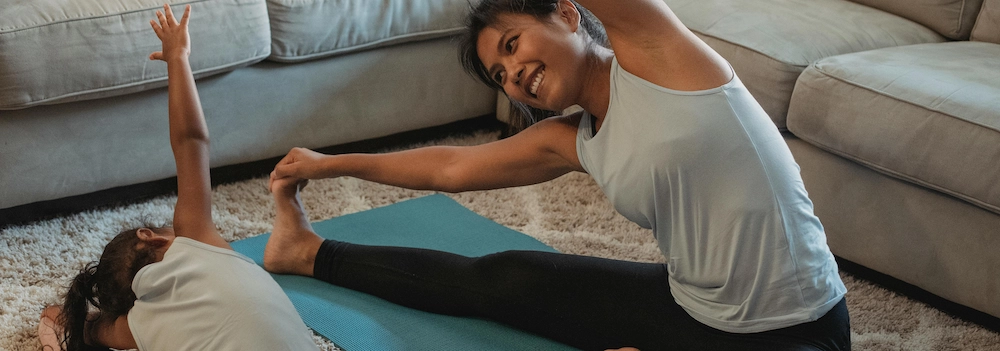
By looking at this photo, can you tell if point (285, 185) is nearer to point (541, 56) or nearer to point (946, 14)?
point (541, 56)

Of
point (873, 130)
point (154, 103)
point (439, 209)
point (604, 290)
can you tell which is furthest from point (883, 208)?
point (154, 103)

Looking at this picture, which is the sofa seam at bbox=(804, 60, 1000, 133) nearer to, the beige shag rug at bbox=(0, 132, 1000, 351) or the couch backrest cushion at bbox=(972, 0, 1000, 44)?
the beige shag rug at bbox=(0, 132, 1000, 351)

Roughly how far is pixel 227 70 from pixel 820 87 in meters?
1.25

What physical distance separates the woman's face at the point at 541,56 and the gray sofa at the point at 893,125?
0.68 metres

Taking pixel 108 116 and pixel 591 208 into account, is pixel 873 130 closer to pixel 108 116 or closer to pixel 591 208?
pixel 591 208

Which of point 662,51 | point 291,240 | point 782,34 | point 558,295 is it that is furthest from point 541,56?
point 782,34

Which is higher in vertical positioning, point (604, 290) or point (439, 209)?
point (604, 290)

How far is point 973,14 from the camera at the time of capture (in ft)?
6.53

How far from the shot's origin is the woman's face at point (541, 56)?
3.80 feet

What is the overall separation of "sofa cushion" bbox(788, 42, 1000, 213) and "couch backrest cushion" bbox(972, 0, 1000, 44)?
0.62 feet

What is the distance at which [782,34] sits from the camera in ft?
6.02

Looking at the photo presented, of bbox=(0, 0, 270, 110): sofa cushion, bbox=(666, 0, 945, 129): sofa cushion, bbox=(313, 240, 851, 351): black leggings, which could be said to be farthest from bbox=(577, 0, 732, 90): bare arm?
bbox=(0, 0, 270, 110): sofa cushion

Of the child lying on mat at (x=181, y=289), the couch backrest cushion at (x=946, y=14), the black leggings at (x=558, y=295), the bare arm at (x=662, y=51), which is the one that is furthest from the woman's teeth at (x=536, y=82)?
the couch backrest cushion at (x=946, y=14)

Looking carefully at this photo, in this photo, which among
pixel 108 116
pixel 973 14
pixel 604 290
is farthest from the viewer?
pixel 973 14
